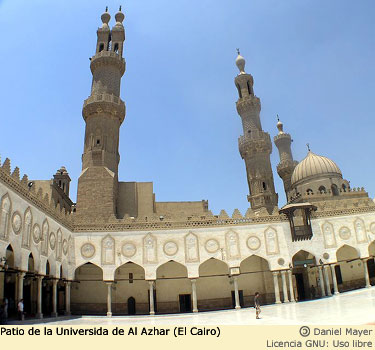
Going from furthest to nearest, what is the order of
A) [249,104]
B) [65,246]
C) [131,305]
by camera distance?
[249,104] < [131,305] < [65,246]

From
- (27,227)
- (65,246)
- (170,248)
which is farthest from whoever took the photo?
(170,248)

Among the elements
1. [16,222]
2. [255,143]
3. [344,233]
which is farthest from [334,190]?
[16,222]

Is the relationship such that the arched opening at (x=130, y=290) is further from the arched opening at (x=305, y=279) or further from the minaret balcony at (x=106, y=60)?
the minaret balcony at (x=106, y=60)

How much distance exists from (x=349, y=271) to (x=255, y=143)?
62.8ft

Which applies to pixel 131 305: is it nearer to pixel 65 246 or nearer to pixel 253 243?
pixel 65 246

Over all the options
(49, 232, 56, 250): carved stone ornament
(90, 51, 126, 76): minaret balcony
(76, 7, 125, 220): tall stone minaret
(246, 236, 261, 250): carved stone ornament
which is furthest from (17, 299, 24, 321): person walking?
(90, 51, 126, 76): minaret balcony

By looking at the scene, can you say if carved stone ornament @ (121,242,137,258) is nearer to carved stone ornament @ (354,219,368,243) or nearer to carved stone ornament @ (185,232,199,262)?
carved stone ornament @ (185,232,199,262)

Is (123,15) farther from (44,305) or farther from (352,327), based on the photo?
(352,327)

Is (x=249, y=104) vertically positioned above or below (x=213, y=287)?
above

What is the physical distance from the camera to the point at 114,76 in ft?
119

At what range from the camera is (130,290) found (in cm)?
2742

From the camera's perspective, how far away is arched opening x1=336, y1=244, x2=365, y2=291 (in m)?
29.8

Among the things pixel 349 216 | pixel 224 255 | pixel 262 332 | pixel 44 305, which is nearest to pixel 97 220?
pixel 44 305

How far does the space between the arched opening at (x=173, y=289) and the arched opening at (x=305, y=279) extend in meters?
9.15
